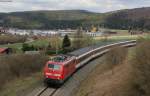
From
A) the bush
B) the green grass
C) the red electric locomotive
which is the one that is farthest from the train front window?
the bush

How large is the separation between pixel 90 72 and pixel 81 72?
157 cm

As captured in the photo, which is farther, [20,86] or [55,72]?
[20,86]

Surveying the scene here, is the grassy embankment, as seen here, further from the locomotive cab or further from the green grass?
the locomotive cab

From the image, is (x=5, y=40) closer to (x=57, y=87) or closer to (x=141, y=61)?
(x=57, y=87)

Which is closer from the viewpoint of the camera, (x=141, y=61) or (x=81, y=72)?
(x=141, y=61)

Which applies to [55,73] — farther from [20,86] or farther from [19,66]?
[19,66]

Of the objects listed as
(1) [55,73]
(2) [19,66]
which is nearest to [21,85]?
(1) [55,73]

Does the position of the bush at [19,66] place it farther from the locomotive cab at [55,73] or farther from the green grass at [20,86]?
the locomotive cab at [55,73]

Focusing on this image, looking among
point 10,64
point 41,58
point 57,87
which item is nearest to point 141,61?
point 57,87

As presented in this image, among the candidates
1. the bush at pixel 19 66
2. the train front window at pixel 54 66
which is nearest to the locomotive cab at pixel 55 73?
the train front window at pixel 54 66

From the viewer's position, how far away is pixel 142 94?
1083 inches

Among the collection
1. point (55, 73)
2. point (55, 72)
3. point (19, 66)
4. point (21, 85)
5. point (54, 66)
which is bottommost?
point (21, 85)

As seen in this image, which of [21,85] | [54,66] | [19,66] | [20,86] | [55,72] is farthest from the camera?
[19,66]

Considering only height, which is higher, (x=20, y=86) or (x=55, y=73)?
(x=55, y=73)
